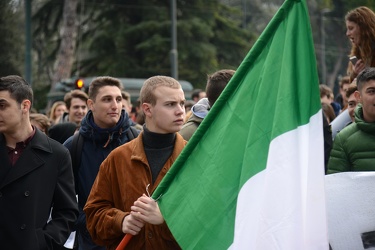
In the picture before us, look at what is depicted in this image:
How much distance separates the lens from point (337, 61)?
60.4m

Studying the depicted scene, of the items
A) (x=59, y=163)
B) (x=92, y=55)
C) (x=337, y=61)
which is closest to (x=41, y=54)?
(x=92, y=55)

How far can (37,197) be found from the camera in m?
6.04

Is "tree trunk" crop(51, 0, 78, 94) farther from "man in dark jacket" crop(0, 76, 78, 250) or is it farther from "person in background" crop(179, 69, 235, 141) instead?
"man in dark jacket" crop(0, 76, 78, 250)

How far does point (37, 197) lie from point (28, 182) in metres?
0.11

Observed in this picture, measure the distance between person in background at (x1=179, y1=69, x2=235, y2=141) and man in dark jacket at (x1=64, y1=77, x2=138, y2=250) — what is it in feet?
2.22

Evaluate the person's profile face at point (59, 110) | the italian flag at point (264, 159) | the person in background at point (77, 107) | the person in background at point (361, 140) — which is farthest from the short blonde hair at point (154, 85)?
the person's profile face at point (59, 110)

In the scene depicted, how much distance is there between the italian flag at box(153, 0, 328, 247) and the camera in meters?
4.23

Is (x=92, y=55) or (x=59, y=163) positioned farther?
(x=92, y=55)

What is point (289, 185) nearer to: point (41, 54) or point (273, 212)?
point (273, 212)

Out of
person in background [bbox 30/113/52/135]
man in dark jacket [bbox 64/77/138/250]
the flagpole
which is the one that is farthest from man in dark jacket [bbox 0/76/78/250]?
person in background [bbox 30/113/52/135]

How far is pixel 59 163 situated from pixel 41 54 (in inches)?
1494

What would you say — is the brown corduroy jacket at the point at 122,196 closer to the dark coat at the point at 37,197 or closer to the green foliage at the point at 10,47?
the dark coat at the point at 37,197

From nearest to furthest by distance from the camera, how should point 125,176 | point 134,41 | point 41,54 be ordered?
point 125,176, point 134,41, point 41,54

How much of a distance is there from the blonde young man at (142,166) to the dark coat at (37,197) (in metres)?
0.44
